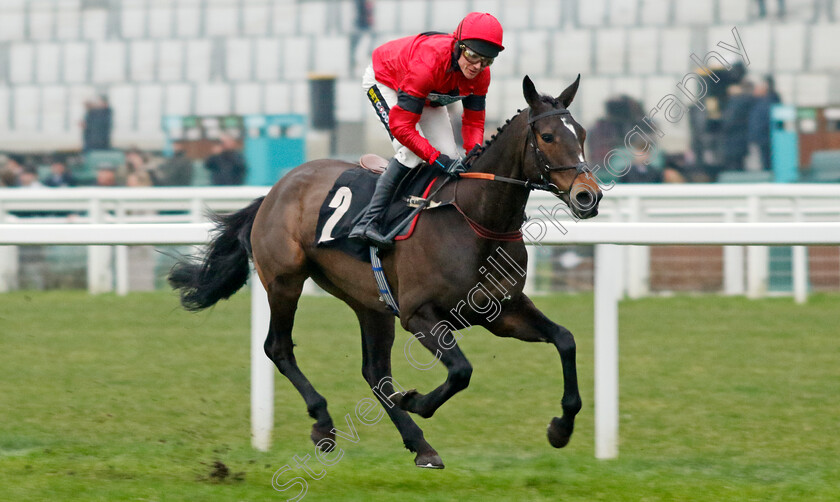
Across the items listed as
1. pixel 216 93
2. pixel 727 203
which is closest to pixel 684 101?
pixel 727 203

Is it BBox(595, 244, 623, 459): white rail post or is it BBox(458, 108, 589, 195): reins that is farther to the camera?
BBox(595, 244, 623, 459): white rail post

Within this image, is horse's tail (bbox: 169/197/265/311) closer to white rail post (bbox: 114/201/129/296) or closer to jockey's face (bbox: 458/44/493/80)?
jockey's face (bbox: 458/44/493/80)

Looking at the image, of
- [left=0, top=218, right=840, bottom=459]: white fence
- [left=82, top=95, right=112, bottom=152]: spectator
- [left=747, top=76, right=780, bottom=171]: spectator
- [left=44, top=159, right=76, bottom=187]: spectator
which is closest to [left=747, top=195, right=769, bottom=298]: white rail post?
Result: [left=747, top=76, right=780, bottom=171]: spectator

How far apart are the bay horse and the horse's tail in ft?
0.80

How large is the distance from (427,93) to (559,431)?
1.30 m

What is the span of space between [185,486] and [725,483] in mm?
1893

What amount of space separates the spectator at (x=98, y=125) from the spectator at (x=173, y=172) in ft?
4.60

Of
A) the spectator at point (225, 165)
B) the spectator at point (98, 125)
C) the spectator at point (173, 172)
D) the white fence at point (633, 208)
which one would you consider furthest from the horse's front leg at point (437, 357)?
the spectator at point (98, 125)

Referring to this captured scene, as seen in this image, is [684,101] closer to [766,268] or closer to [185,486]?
[766,268]

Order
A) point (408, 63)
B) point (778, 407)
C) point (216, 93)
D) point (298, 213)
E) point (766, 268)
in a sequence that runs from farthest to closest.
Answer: point (216, 93) → point (766, 268) → point (778, 407) → point (298, 213) → point (408, 63)

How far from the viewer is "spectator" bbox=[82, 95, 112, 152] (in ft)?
43.0

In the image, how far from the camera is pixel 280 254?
4.68 m

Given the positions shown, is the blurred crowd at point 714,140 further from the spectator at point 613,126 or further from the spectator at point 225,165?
the spectator at point 225,165

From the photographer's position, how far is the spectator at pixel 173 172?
11781 mm
